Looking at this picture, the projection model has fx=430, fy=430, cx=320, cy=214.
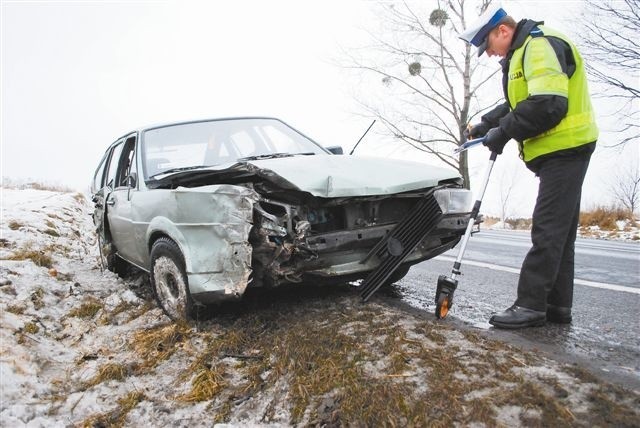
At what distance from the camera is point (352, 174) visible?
2.78 meters

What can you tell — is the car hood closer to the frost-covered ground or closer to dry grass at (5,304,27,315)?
the frost-covered ground

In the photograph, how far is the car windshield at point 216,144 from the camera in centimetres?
361

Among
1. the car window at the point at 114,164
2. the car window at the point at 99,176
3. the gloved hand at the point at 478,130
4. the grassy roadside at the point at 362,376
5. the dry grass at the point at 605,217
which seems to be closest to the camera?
the grassy roadside at the point at 362,376

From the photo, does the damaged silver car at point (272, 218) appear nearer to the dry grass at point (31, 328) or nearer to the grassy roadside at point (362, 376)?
the grassy roadside at point (362, 376)

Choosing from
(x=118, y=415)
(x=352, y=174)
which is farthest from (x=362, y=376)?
(x=352, y=174)

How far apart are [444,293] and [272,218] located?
1.26 meters

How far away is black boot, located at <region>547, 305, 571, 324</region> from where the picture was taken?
2848 millimetres

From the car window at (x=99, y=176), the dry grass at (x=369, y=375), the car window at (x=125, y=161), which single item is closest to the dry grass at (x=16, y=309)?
the dry grass at (x=369, y=375)

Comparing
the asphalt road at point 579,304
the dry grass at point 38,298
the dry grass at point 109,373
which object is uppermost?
the asphalt road at point 579,304

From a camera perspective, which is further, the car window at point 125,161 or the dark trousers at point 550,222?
the car window at point 125,161

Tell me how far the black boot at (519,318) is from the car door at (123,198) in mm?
2970

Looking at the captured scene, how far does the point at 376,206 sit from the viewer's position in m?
2.88

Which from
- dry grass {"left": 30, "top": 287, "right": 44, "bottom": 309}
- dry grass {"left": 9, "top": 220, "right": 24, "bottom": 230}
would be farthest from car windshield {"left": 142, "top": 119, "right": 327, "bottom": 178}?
dry grass {"left": 9, "top": 220, "right": 24, "bottom": 230}

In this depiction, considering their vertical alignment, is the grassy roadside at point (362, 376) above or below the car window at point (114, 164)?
below
